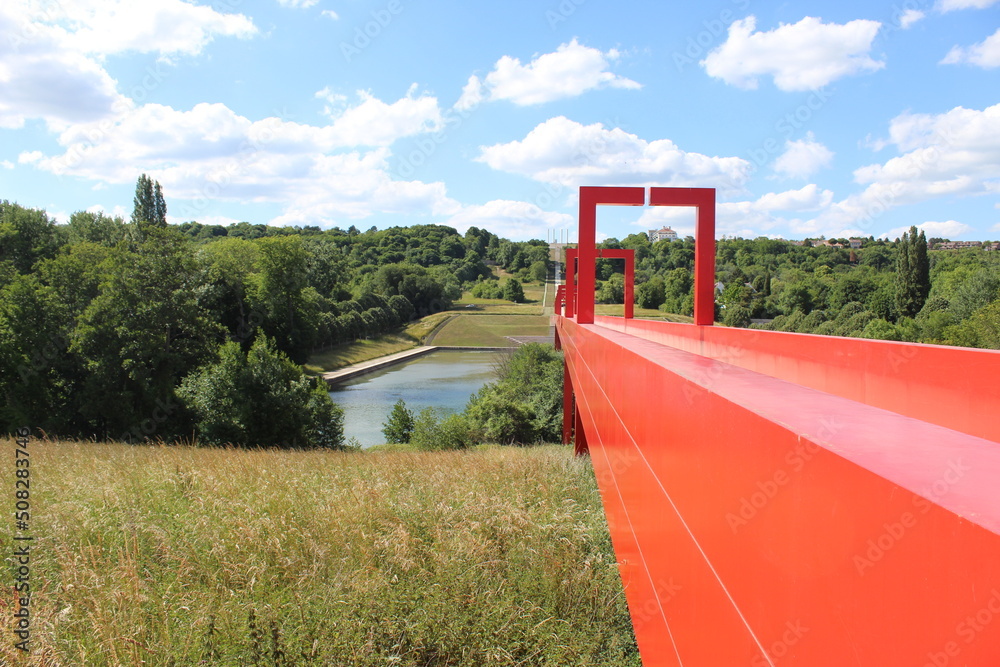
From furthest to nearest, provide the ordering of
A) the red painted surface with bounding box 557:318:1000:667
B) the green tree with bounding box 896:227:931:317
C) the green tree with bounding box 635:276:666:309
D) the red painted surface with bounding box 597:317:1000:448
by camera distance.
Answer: the green tree with bounding box 635:276:666:309 → the green tree with bounding box 896:227:931:317 → the red painted surface with bounding box 597:317:1000:448 → the red painted surface with bounding box 557:318:1000:667

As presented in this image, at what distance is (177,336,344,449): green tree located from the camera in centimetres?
2561

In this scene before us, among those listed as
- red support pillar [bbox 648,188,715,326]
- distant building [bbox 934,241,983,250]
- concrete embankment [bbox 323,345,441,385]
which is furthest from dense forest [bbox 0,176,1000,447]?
red support pillar [bbox 648,188,715,326]

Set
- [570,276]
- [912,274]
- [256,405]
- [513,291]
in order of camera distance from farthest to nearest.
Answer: [513,291] < [912,274] < [256,405] < [570,276]

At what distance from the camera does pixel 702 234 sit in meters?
9.37

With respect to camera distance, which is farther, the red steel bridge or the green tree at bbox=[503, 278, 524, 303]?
the green tree at bbox=[503, 278, 524, 303]

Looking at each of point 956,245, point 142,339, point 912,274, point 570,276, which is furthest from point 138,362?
point 956,245

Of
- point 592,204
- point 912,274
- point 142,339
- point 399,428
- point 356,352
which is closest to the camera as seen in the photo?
point 592,204

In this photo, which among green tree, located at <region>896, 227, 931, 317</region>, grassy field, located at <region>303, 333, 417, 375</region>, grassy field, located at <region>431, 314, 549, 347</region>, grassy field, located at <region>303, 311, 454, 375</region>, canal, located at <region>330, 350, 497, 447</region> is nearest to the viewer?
canal, located at <region>330, 350, 497, 447</region>

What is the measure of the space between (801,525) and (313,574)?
13.0 feet

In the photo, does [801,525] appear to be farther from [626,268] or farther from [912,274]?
[912,274]

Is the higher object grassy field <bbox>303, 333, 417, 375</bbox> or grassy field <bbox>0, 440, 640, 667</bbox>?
grassy field <bbox>0, 440, 640, 667</bbox>

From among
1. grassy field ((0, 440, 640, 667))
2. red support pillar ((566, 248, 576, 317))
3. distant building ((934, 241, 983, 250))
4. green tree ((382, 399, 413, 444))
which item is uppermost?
distant building ((934, 241, 983, 250))

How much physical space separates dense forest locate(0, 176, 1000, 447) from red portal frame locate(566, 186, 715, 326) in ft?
57.9

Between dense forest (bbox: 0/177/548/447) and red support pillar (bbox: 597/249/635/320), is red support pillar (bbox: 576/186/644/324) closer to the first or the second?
red support pillar (bbox: 597/249/635/320)
